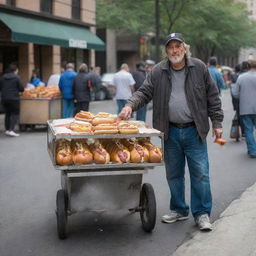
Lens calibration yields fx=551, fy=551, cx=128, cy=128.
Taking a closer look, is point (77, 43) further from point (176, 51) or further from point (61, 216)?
point (61, 216)

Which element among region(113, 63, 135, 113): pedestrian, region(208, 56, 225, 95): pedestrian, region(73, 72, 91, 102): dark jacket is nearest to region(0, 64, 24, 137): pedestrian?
region(73, 72, 91, 102): dark jacket

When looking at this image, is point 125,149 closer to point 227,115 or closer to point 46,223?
point 46,223

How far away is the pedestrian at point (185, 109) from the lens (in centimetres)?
538

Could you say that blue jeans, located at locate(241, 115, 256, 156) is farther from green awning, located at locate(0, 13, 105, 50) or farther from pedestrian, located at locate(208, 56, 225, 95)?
green awning, located at locate(0, 13, 105, 50)

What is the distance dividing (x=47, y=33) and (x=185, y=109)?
1853 cm

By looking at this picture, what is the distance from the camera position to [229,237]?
16.9 feet

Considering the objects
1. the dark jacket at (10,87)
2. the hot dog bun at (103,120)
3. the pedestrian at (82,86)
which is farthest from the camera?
the pedestrian at (82,86)

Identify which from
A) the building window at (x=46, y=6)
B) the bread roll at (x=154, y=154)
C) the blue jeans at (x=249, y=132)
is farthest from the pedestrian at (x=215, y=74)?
the building window at (x=46, y=6)

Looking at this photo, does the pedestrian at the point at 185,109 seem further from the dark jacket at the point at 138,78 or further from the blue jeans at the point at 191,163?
the dark jacket at the point at 138,78

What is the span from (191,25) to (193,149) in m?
33.2

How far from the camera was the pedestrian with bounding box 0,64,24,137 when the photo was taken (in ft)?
45.0

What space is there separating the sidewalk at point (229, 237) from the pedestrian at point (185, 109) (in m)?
0.17

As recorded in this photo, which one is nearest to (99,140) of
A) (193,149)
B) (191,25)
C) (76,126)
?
(76,126)

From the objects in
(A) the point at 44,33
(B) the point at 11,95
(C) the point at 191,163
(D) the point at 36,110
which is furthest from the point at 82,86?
(C) the point at 191,163
